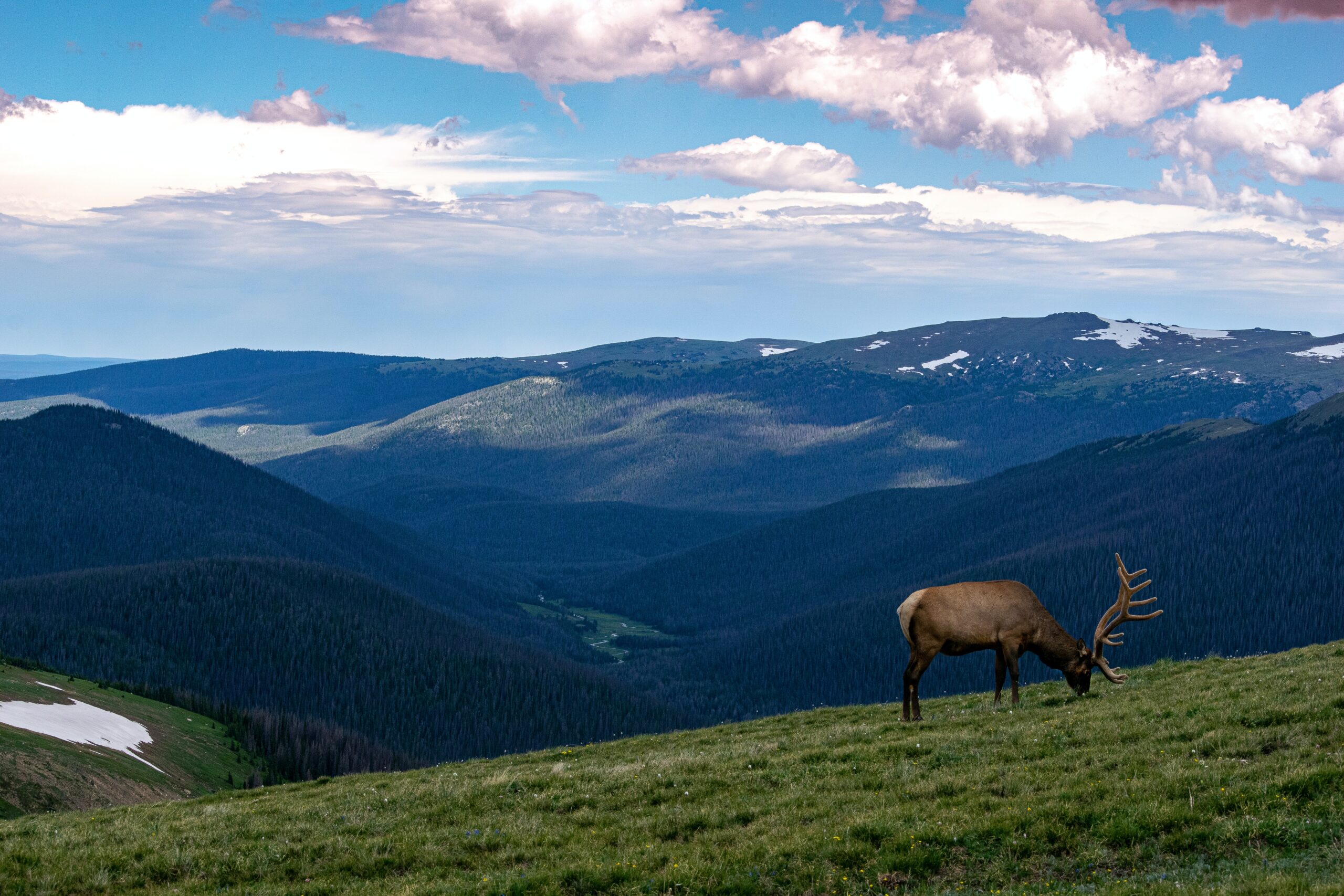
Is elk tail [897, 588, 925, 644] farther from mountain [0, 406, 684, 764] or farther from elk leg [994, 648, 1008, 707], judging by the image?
mountain [0, 406, 684, 764]

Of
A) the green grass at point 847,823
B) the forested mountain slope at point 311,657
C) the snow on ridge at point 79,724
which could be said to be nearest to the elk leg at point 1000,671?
the green grass at point 847,823

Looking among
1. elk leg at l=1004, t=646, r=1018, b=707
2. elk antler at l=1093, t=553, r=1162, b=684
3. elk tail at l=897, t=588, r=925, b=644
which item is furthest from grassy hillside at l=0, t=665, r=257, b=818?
elk antler at l=1093, t=553, r=1162, b=684

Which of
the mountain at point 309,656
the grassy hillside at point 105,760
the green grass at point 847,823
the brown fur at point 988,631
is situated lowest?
the mountain at point 309,656

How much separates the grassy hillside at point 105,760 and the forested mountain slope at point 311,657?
5833cm

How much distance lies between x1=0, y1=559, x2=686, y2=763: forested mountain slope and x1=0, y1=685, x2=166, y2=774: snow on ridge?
6718cm

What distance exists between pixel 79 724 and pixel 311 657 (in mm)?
97475

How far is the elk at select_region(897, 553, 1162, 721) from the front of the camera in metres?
33.2

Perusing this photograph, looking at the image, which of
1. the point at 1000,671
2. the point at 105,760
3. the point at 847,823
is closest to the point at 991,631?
the point at 1000,671

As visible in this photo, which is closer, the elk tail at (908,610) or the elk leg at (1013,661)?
the elk tail at (908,610)

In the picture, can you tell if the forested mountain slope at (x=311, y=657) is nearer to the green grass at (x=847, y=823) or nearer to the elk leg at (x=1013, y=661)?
the elk leg at (x=1013, y=661)

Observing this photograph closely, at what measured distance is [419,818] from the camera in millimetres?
25266

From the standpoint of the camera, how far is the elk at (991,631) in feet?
109

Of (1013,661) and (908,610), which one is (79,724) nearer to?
(908,610)

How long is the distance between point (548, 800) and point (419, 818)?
288cm
